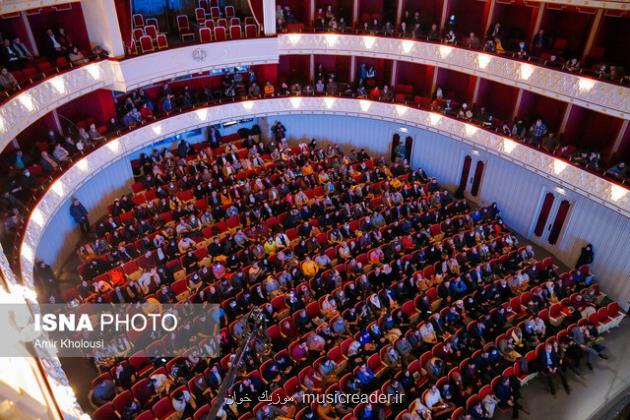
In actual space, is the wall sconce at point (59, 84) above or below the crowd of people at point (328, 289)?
above

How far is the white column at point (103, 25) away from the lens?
14000 mm

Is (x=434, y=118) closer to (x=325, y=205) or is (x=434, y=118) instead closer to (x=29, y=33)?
(x=325, y=205)

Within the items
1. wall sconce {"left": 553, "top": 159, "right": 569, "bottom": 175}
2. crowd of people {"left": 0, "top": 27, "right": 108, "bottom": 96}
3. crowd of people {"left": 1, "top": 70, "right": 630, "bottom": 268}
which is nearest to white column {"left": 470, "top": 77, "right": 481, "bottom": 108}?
crowd of people {"left": 1, "top": 70, "right": 630, "bottom": 268}

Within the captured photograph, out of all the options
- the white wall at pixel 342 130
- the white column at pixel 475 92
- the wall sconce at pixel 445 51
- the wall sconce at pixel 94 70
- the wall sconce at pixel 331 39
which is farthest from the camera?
the white wall at pixel 342 130

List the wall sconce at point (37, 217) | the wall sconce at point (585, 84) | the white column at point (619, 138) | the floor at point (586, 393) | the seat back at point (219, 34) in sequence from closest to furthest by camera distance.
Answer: the floor at point (586, 393) → the wall sconce at point (37, 217) → the wall sconce at point (585, 84) → the white column at point (619, 138) → the seat back at point (219, 34)

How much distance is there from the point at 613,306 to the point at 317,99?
12.1 m

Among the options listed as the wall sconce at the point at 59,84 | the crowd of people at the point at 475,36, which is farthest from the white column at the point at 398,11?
the wall sconce at the point at 59,84

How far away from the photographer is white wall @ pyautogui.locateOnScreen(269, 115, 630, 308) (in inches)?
560

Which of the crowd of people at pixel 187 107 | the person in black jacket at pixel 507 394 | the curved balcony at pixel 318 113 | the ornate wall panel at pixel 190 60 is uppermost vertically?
the ornate wall panel at pixel 190 60

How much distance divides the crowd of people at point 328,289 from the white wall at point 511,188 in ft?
3.86

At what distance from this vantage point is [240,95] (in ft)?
60.5

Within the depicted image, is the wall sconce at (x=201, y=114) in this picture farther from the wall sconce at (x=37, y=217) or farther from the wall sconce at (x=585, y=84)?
the wall sconce at (x=585, y=84)

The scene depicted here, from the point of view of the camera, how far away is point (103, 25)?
14.2 meters

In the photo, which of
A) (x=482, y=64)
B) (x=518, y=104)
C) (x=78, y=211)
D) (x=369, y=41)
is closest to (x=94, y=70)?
(x=78, y=211)
